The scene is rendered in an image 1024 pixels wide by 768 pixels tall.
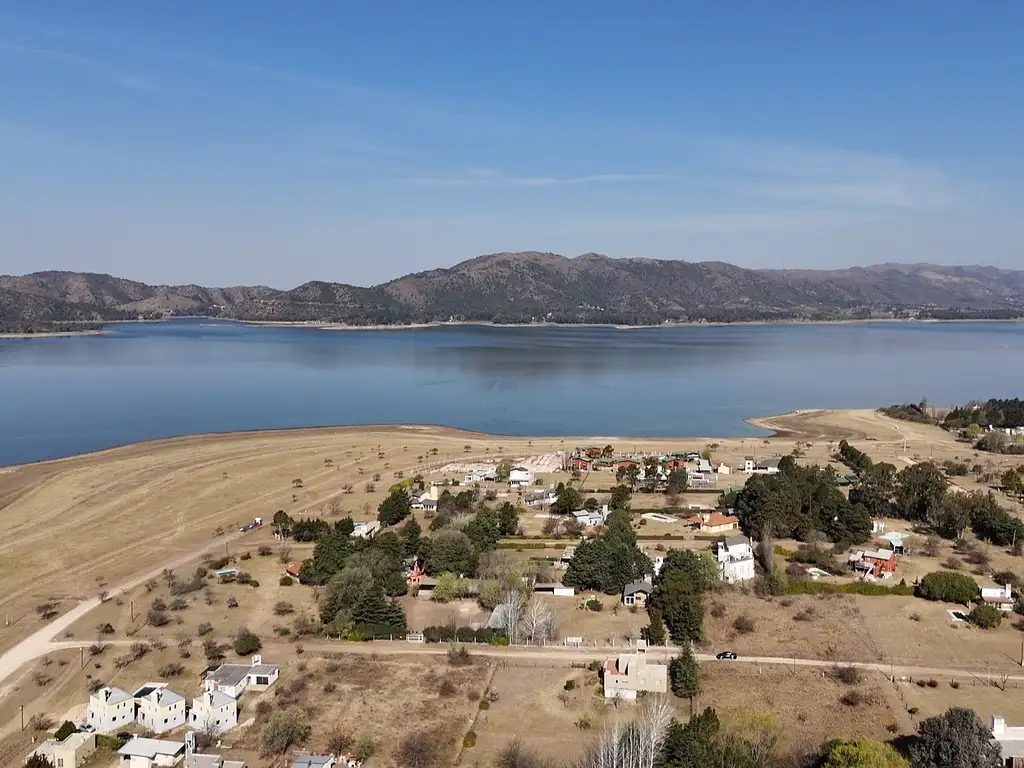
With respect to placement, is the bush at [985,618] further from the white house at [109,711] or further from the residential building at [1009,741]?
the white house at [109,711]

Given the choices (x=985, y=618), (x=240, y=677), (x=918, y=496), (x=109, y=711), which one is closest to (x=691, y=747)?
(x=240, y=677)

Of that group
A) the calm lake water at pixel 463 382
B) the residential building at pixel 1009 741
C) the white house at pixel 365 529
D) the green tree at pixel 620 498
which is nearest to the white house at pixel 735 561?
the green tree at pixel 620 498

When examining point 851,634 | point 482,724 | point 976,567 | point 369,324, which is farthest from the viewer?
point 369,324

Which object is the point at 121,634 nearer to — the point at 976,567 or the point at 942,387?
the point at 976,567

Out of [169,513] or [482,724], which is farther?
[169,513]

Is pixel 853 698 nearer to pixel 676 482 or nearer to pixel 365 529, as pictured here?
pixel 365 529

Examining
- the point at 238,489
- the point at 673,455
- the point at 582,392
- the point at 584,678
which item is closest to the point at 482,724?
the point at 584,678
